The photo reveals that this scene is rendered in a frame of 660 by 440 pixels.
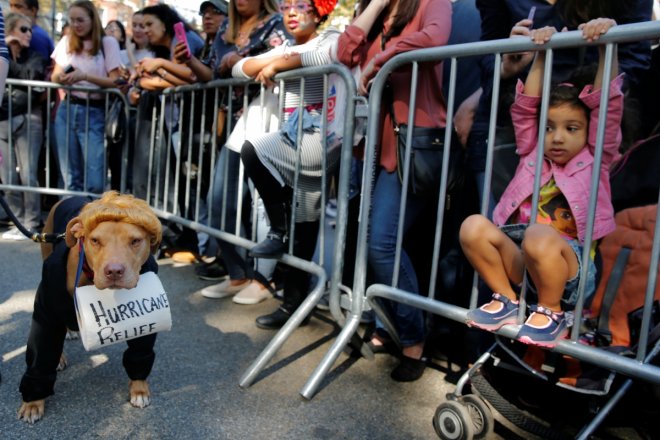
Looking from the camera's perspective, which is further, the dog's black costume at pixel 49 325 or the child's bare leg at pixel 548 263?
the dog's black costume at pixel 49 325

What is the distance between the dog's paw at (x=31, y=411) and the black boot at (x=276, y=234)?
1311mm

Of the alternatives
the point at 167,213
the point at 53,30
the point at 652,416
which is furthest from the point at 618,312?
the point at 53,30

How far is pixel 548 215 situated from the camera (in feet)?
7.84

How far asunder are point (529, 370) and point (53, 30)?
12922 millimetres

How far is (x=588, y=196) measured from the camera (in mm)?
2240

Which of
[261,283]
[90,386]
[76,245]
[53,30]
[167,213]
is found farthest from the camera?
[53,30]

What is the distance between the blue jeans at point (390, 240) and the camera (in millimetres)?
2998

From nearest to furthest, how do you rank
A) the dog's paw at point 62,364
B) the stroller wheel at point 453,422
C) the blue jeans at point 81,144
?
the stroller wheel at point 453,422 < the dog's paw at point 62,364 < the blue jeans at point 81,144

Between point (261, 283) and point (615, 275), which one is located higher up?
point (615, 275)

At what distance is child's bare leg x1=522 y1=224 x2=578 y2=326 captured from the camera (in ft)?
6.79

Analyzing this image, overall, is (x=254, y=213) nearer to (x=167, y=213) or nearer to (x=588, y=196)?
(x=167, y=213)

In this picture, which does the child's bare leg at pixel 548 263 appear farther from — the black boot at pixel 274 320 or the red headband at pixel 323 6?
the red headband at pixel 323 6

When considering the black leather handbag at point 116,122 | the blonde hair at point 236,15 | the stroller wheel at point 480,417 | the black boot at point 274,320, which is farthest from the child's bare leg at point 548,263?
the black leather handbag at point 116,122

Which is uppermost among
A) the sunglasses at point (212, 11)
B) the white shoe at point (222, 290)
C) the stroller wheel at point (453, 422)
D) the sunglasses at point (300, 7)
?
the sunglasses at point (212, 11)
